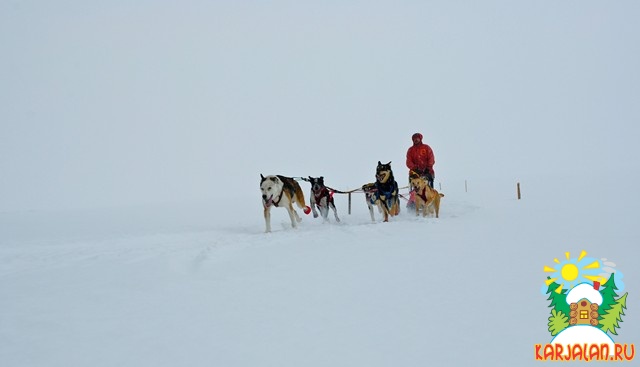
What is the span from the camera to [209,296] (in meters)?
4.30

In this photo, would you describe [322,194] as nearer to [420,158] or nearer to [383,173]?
[383,173]

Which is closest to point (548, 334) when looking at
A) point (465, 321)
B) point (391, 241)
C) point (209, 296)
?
point (465, 321)

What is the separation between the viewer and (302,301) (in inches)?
163

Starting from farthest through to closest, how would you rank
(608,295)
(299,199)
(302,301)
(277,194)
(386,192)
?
1. (299,199)
2. (386,192)
3. (277,194)
4. (302,301)
5. (608,295)

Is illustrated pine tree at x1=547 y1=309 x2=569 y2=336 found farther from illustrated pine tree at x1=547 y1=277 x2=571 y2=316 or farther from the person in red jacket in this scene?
the person in red jacket

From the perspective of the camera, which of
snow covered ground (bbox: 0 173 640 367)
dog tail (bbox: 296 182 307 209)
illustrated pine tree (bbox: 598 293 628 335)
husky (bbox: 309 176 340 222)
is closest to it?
snow covered ground (bbox: 0 173 640 367)

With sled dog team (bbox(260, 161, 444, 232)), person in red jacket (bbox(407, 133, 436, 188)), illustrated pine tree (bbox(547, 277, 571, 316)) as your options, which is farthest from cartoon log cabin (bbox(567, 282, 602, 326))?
person in red jacket (bbox(407, 133, 436, 188))

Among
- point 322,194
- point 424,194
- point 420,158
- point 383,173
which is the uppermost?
point 420,158

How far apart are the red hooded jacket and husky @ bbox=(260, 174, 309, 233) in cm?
324

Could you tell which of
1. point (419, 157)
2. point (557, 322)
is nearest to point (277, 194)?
point (419, 157)

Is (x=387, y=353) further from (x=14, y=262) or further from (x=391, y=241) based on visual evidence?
(x=14, y=262)

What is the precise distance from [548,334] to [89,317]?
367 centimetres

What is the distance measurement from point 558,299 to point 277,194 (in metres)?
6.52

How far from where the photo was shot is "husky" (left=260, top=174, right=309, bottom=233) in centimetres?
940
